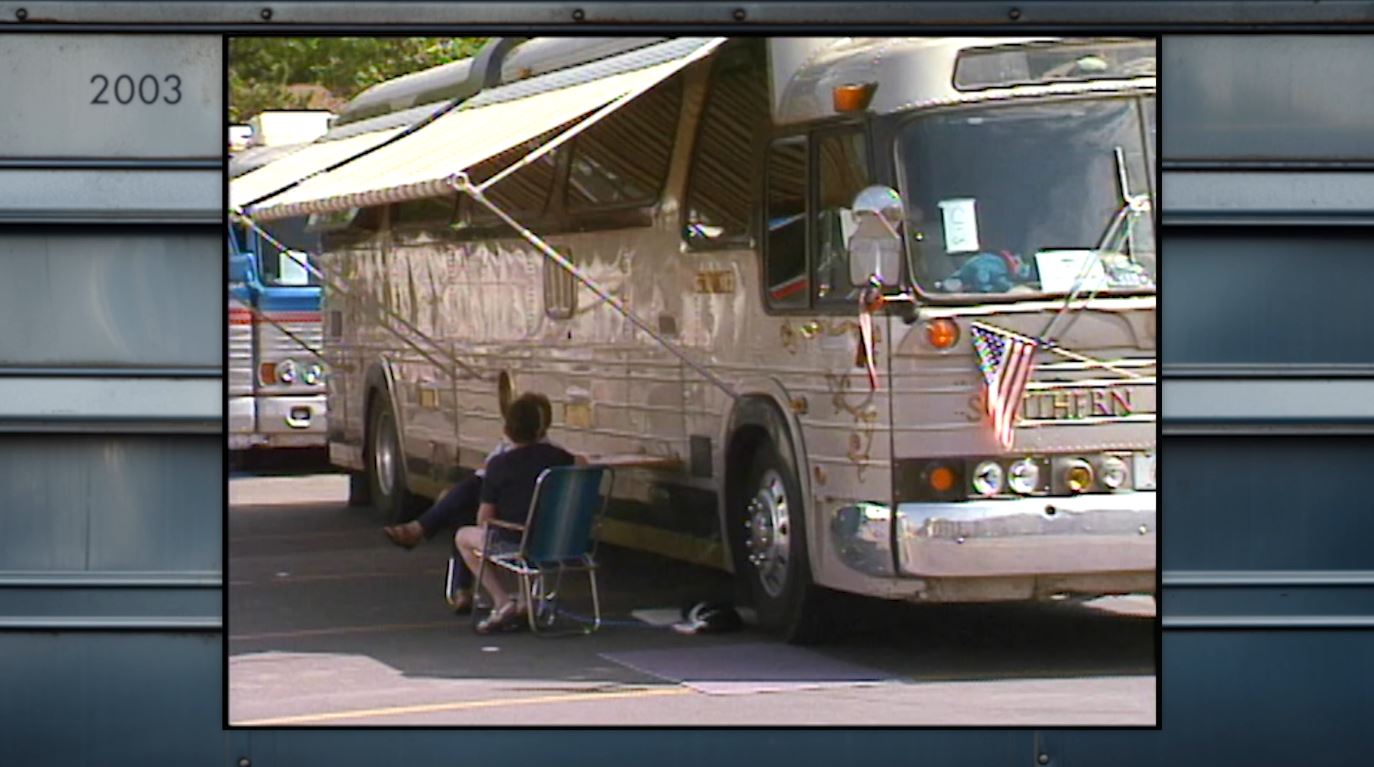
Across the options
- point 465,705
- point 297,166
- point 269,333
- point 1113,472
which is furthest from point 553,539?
point 1113,472

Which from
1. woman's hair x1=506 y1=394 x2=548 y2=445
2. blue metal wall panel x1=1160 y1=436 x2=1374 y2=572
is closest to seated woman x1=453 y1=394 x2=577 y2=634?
woman's hair x1=506 y1=394 x2=548 y2=445

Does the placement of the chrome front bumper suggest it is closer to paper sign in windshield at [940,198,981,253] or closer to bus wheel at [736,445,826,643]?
bus wheel at [736,445,826,643]

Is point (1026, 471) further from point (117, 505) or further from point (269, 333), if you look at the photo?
point (117, 505)

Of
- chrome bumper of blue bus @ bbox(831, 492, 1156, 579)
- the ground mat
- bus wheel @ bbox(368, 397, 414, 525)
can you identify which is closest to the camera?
chrome bumper of blue bus @ bbox(831, 492, 1156, 579)

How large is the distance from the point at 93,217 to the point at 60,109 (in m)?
0.24

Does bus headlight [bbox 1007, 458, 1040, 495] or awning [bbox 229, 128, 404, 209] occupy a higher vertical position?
awning [bbox 229, 128, 404, 209]

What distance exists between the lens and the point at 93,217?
15.1ft

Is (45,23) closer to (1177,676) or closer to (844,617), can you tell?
(844,617)

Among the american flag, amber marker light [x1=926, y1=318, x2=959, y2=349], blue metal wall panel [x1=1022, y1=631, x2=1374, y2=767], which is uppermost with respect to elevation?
amber marker light [x1=926, y1=318, x2=959, y2=349]

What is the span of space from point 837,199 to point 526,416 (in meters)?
0.79

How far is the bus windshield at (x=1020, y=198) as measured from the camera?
4.54m

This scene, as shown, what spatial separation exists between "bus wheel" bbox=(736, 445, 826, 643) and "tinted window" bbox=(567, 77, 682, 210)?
0.64m

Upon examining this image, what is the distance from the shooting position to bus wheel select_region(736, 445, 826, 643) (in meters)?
4.62

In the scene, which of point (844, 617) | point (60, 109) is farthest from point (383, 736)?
point (60, 109)
